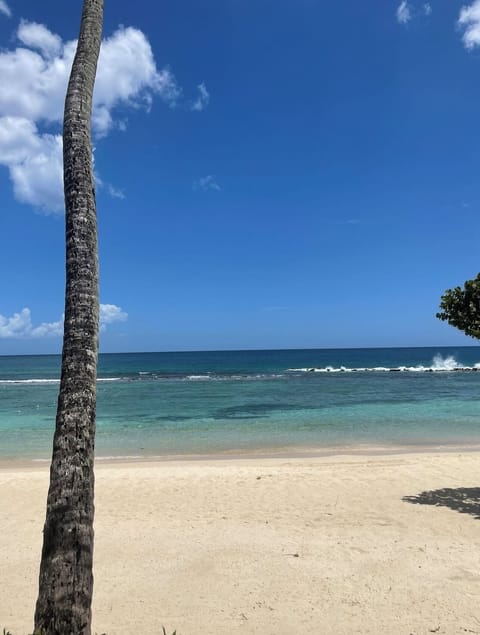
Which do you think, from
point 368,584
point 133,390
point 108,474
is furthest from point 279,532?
point 133,390

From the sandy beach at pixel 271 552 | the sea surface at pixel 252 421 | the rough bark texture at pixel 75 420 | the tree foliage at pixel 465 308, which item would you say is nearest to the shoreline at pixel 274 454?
the sea surface at pixel 252 421

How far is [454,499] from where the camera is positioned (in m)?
8.66

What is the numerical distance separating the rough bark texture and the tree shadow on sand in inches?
257

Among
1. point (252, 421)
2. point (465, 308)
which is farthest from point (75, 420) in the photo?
point (252, 421)

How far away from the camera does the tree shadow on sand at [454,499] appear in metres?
8.01

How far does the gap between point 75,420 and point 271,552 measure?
13.3ft

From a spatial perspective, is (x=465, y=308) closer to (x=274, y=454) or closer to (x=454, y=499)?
(x=454, y=499)

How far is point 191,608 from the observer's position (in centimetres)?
493

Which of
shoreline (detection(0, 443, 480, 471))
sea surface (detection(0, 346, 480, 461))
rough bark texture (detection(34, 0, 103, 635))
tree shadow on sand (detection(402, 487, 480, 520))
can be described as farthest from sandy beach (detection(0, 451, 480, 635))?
sea surface (detection(0, 346, 480, 461))

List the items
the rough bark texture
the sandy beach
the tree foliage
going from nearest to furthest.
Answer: the rough bark texture → the sandy beach → the tree foliage

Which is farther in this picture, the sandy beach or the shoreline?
the shoreline

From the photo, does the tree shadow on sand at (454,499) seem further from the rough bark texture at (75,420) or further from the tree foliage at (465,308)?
the rough bark texture at (75,420)

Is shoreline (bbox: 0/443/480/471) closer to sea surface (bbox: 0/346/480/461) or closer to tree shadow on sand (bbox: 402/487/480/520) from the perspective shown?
sea surface (bbox: 0/346/480/461)

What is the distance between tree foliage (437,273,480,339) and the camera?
7.98 m
